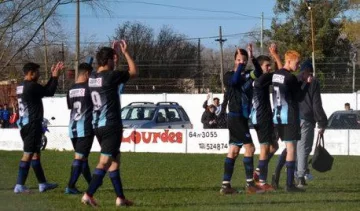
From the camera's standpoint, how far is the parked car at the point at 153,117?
27.5 m

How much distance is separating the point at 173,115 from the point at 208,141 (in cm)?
406

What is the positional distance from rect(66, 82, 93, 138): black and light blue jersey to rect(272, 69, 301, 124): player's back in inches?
105

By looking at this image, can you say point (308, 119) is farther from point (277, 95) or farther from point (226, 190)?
point (226, 190)

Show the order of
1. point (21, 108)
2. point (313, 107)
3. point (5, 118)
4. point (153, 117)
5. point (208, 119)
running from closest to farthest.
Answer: point (21, 108) < point (313, 107) < point (153, 117) < point (208, 119) < point (5, 118)

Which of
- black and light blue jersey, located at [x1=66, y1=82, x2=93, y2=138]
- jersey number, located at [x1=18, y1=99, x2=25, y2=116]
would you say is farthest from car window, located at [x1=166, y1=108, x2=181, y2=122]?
black and light blue jersey, located at [x1=66, y1=82, x2=93, y2=138]

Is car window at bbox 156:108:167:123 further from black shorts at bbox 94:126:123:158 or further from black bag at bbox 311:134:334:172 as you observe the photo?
black shorts at bbox 94:126:123:158

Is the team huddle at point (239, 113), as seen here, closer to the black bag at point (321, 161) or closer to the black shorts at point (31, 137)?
the black shorts at point (31, 137)

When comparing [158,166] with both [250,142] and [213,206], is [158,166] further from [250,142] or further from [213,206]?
[213,206]

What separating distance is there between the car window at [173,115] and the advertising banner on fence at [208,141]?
3.08 metres

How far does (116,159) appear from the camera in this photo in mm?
9930

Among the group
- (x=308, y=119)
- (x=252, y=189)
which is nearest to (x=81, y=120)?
(x=252, y=189)

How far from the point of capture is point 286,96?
11.5 meters

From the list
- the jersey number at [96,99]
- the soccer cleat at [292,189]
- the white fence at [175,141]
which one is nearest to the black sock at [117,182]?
the jersey number at [96,99]

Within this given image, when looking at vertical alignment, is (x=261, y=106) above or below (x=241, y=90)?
below
